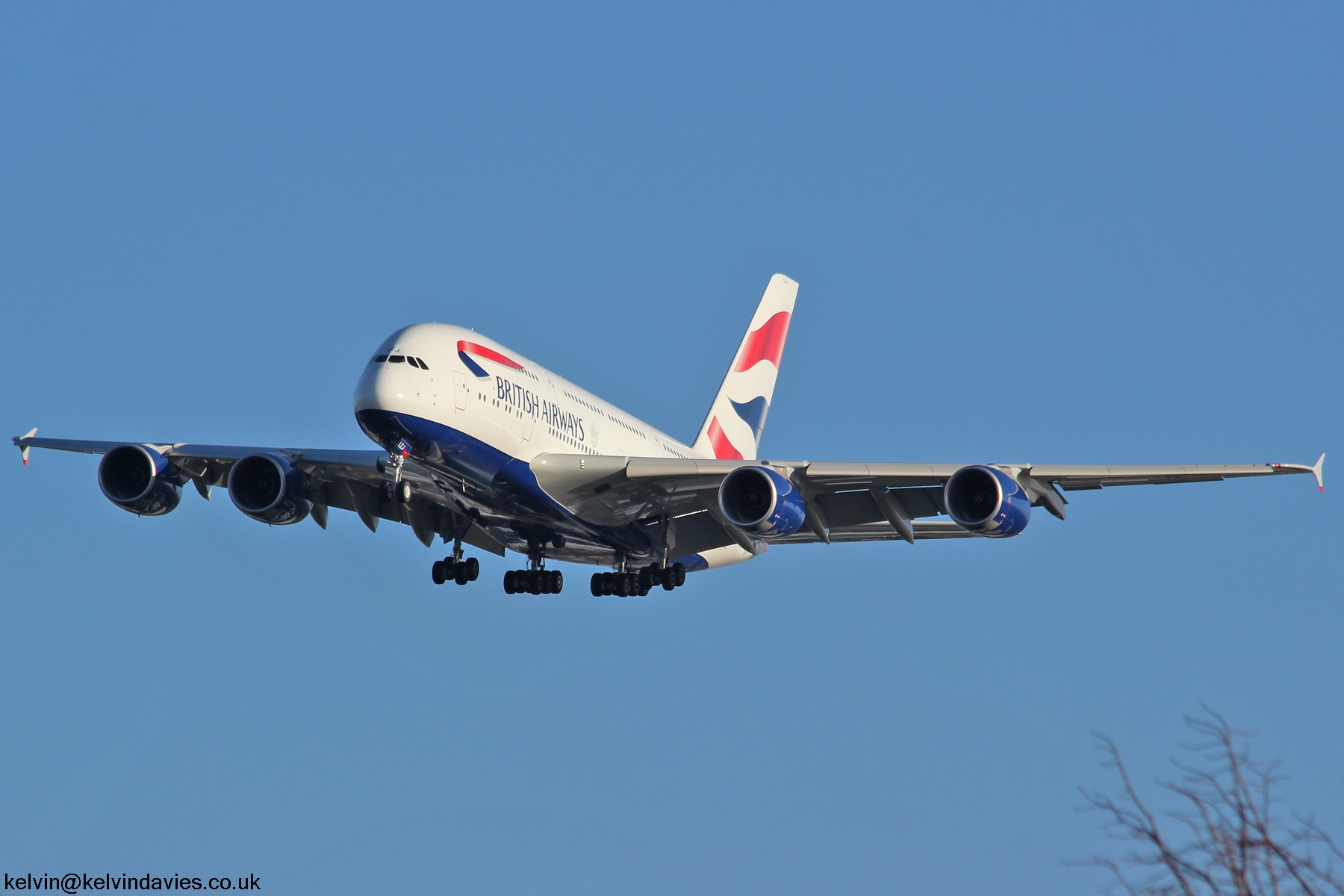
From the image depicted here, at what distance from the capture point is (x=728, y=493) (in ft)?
100

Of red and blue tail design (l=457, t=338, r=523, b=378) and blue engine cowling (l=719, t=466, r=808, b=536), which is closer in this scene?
red and blue tail design (l=457, t=338, r=523, b=378)

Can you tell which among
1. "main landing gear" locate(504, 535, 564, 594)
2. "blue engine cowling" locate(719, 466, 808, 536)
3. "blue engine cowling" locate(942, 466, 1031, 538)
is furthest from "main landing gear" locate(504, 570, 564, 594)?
"blue engine cowling" locate(942, 466, 1031, 538)

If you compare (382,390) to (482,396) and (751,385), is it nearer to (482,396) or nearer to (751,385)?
(482,396)

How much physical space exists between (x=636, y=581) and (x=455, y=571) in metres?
4.34

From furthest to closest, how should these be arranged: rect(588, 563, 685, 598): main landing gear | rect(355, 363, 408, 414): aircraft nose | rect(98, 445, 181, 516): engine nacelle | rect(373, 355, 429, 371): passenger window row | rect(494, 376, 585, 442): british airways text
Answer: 1. rect(588, 563, 685, 598): main landing gear
2. rect(98, 445, 181, 516): engine nacelle
3. rect(494, 376, 585, 442): british airways text
4. rect(373, 355, 429, 371): passenger window row
5. rect(355, 363, 408, 414): aircraft nose

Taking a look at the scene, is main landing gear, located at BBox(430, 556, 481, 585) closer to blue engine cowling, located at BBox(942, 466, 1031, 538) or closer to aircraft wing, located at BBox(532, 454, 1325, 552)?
aircraft wing, located at BBox(532, 454, 1325, 552)

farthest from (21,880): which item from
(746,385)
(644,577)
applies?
(746,385)

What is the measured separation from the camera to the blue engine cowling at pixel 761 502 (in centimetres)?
2995

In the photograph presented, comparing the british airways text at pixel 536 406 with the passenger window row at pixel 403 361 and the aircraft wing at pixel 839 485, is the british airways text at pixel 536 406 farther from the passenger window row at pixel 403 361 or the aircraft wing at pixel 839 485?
the passenger window row at pixel 403 361

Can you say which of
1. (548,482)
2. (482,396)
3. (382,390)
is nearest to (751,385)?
(548,482)

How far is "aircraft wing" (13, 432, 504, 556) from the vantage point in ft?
105

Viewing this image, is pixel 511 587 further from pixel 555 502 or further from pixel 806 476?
pixel 806 476

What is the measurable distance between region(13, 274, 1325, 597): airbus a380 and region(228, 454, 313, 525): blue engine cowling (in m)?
0.04

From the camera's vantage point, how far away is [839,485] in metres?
31.6
